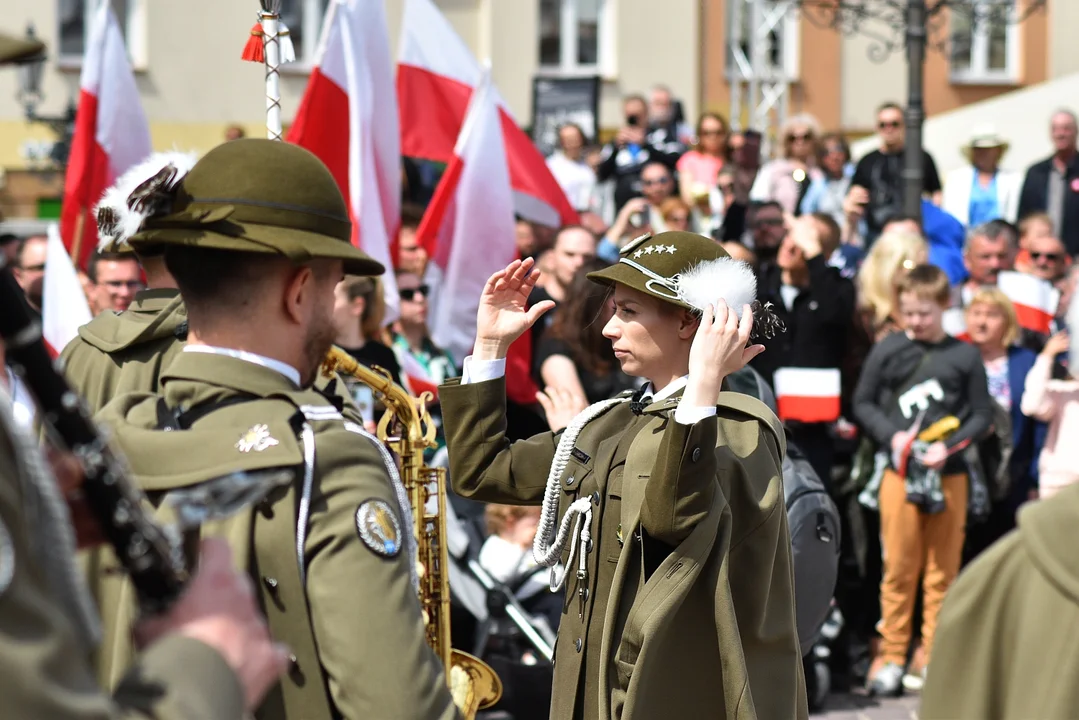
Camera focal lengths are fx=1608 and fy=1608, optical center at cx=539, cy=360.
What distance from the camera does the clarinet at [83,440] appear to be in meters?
1.92

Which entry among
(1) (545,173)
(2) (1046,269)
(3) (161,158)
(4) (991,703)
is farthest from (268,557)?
(2) (1046,269)

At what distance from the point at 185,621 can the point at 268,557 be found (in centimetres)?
53

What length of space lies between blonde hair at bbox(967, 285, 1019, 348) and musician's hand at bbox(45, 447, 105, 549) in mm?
7534

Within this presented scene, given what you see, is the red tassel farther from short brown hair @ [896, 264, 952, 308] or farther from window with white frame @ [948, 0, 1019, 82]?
window with white frame @ [948, 0, 1019, 82]

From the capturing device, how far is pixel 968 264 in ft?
33.9

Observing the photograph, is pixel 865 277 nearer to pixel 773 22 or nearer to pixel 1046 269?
pixel 1046 269

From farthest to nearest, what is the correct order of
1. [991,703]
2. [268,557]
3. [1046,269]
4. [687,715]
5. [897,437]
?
[1046,269] → [897,437] → [687,715] → [268,557] → [991,703]

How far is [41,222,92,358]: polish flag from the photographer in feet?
22.5

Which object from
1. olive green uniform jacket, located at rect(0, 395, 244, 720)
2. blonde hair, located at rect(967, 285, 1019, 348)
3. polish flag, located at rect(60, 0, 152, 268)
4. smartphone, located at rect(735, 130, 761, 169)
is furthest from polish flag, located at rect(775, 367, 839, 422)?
olive green uniform jacket, located at rect(0, 395, 244, 720)

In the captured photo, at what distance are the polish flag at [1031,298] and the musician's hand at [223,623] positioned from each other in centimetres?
802

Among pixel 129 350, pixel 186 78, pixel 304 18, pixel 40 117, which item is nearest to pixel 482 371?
pixel 129 350

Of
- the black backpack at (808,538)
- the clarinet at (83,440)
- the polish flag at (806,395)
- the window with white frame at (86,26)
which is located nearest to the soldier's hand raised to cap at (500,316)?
the black backpack at (808,538)

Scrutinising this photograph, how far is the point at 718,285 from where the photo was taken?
13.8 ft

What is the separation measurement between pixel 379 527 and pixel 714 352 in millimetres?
1552
